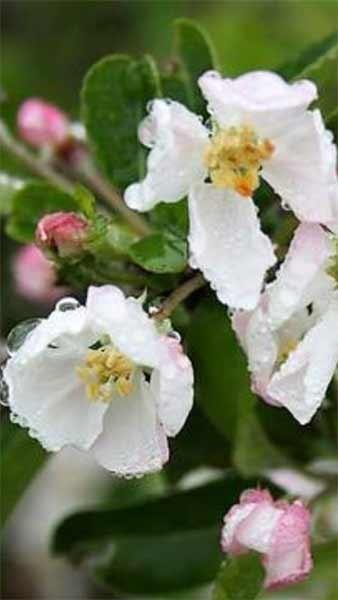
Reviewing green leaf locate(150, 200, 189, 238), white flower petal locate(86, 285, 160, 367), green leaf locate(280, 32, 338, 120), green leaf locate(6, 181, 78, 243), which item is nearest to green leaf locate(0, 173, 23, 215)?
green leaf locate(6, 181, 78, 243)

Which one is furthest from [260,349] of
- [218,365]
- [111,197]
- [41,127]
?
[41,127]

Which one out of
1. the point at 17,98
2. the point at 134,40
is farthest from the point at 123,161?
the point at 134,40

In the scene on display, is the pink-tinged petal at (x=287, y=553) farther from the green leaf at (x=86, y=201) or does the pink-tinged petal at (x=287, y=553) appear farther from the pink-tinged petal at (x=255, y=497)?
the green leaf at (x=86, y=201)

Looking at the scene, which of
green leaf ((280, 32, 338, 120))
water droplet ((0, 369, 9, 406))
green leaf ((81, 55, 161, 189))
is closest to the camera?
water droplet ((0, 369, 9, 406))

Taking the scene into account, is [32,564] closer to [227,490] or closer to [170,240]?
[227,490]

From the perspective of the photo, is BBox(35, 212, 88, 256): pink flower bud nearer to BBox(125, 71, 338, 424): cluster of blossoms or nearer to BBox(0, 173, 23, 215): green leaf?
BBox(125, 71, 338, 424): cluster of blossoms

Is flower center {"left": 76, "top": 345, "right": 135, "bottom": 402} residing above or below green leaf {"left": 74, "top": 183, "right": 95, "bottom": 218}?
below

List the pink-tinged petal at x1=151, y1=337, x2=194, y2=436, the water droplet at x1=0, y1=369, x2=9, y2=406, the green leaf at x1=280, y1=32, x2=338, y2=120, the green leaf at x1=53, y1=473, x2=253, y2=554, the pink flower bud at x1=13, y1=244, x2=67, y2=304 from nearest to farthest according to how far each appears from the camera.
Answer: the pink-tinged petal at x1=151, y1=337, x2=194, y2=436 → the water droplet at x1=0, y1=369, x2=9, y2=406 → the green leaf at x1=280, y1=32, x2=338, y2=120 → the green leaf at x1=53, y1=473, x2=253, y2=554 → the pink flower bud at x1=13, y1=244, x2=67, y2=304
